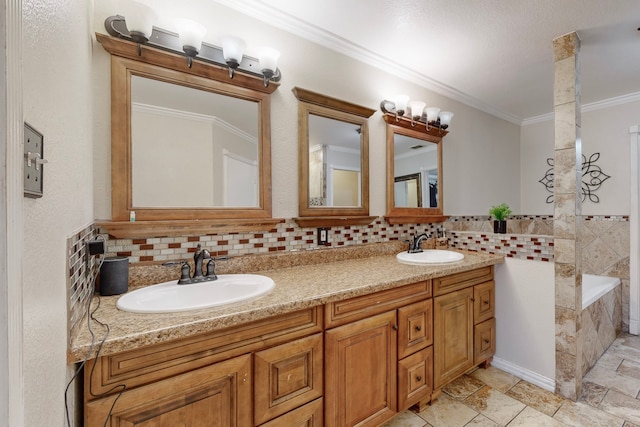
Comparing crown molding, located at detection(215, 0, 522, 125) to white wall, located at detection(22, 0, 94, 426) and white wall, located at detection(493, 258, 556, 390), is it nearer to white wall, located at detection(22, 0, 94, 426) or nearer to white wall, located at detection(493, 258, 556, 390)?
white wall, located at detection(22, 0, 94, 426)

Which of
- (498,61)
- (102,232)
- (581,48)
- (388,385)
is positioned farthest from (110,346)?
(581,48)

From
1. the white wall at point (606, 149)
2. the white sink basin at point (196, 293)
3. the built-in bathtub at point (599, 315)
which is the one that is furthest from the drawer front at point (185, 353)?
the white wall at point (606, 149)

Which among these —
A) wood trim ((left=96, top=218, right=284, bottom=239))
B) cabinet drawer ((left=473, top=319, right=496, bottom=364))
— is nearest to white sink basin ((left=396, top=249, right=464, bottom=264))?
cabinet drawer ((left=473, top=319, right=496, bottom=364))

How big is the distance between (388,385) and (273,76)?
188 cm

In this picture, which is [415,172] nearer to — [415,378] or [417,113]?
[417,113]

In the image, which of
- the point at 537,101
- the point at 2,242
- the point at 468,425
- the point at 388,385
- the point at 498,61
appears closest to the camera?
the point at 2,242

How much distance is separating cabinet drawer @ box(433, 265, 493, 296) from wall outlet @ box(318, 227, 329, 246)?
0.74 m

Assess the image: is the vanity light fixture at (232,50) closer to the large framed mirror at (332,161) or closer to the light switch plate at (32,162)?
the large framed mirror at (332,161)

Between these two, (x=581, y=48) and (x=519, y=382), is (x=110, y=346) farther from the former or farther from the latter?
(x=581, y=48)

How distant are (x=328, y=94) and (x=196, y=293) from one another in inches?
60.3

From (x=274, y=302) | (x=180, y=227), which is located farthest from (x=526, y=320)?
(x=180, y=227)

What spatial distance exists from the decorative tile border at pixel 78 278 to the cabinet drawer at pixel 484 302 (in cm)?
222

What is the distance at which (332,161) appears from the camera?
6.56 feet

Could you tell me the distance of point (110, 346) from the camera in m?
0.81
